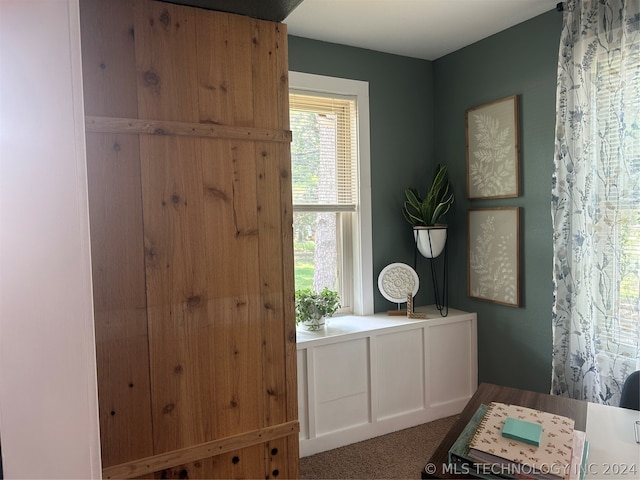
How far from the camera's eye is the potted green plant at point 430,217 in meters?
2.95

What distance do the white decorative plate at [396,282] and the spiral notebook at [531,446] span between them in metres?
1.64

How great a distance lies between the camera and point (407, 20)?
2578mm

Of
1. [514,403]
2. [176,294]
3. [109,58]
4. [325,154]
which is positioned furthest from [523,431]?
[325,154]

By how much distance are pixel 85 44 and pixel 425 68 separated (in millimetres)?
2561

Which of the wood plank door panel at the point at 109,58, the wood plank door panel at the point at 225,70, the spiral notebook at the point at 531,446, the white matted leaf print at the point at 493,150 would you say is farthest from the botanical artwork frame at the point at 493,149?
the wood plank door panel at the point at 109,58

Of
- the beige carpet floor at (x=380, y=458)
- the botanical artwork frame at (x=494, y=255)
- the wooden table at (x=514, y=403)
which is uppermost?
the botanical artwork frame at (x=494, y=255)

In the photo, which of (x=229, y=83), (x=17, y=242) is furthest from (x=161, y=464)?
(x=229, y=83)

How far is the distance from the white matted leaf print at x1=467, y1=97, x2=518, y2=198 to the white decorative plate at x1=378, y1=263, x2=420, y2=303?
688 millimetres

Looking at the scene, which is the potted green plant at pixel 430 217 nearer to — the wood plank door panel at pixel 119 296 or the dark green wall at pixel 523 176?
the dark green wall at pixel 523 176

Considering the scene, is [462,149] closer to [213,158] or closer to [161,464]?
[213,158]

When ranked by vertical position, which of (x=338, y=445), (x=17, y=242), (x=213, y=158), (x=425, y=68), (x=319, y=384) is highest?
(x=425, y=68)

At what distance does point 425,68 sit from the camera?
3250 mm

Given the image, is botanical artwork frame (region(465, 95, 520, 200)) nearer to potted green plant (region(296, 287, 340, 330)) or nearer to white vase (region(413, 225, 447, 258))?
white vase (region(413, 225, 447, 258))

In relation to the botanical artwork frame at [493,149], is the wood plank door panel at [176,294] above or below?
below
